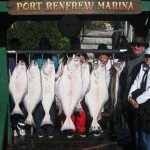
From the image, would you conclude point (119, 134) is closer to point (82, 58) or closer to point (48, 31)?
point (82, 58)

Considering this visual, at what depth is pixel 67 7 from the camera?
20.2 ft

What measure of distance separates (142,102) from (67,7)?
1412 mm

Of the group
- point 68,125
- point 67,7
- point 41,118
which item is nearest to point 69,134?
point 41,118

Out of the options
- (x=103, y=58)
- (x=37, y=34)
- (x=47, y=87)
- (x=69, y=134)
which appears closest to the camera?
(x=47, y=87)

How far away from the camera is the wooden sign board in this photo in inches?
242

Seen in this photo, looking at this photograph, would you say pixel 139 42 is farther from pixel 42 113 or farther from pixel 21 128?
pixel 21 128

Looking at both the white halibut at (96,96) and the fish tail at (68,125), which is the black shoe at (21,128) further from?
the white halibut at (96,96)

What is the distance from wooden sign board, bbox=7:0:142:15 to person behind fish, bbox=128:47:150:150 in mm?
657

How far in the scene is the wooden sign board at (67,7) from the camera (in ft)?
20.1

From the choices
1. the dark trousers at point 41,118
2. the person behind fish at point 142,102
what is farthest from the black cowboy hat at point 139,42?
the dark trousers at point 41,118

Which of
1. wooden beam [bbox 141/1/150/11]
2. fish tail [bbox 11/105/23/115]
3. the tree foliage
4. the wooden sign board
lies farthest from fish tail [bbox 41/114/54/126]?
the tree foliage

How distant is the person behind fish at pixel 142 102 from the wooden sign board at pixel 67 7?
0.66 metres

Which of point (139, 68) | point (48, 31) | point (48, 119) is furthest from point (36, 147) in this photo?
point (48, 31)

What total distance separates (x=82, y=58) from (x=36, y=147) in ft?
4.09
